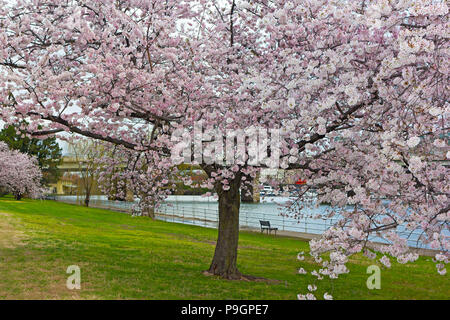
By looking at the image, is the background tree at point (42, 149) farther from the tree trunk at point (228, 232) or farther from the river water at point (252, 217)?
the tree trunk at point (228, 232)

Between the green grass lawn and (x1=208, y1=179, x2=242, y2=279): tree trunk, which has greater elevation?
(x1=208, y1=179, x2=242, y2=279): tree trunk

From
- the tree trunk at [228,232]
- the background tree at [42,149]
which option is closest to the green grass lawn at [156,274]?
the tree trunk at [228,232]

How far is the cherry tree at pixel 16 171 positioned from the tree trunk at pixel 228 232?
3317 cm

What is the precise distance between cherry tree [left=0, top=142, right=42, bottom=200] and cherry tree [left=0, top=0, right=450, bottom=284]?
32.6 meters

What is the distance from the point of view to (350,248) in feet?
15.3

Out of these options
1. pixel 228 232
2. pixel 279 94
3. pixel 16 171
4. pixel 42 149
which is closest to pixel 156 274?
pixel 228 232

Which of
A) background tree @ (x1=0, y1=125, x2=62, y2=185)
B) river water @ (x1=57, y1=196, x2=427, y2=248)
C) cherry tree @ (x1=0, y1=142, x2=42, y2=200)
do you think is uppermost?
background tree @ (x1=0, y1=125, x2=62, y2=185)

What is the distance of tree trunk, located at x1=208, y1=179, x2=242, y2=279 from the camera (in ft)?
32.0

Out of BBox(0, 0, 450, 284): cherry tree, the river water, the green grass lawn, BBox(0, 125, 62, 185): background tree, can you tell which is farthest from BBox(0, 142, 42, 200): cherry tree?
BBox(0, 0, 450, 284): cherry tree

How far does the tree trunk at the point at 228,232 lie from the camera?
32.0 feet

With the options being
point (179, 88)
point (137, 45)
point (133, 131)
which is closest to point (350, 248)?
point (179, 88)

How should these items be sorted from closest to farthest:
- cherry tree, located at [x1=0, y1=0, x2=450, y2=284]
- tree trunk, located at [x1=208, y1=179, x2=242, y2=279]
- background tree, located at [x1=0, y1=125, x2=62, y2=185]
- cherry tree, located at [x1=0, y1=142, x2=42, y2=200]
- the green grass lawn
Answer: cherry tree, located at [x1=0, y1=0, x2=450, y2=284] → the green grass lawn → tree trunk, located at [x1=208, y1=179, x2=242, y2=279] → cherry tree, located at [x1=0, y1=142, x2=42, y2=200] → background tree, located at [x1=0, y1=125, x2=62, y2=185]

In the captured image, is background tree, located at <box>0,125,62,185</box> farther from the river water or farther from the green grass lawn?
the green grass lawn
